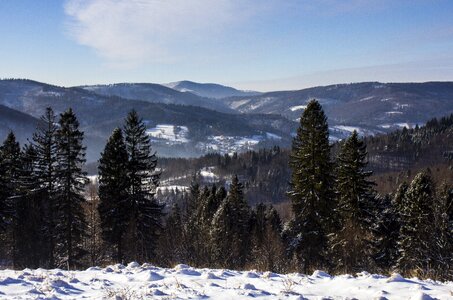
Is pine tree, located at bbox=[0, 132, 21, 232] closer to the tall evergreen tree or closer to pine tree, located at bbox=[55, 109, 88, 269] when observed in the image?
the tall evergreen tree

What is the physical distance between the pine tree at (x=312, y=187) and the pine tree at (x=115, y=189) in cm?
1377

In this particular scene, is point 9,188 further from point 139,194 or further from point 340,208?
point 340,208

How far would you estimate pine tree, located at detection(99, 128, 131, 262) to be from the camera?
31.5 meters

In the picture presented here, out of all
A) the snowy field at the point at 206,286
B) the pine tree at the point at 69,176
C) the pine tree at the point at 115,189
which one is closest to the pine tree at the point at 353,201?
the pine tree at the point at 115,189

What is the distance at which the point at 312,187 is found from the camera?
102 feet

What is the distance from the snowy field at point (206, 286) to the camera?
815cm

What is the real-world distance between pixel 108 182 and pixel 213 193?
2017cm

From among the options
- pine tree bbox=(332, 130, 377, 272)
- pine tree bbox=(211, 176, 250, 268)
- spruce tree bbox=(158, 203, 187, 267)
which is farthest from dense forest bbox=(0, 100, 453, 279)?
spruce tree bbox=(158, 203, 187, 267)

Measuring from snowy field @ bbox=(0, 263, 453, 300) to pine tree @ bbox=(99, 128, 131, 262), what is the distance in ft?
67.4

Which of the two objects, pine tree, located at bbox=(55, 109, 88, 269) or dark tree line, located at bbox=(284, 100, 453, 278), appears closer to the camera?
dark tree line, located at bbox=(284, 100, 453, 278)

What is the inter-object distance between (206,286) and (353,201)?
2460 cm

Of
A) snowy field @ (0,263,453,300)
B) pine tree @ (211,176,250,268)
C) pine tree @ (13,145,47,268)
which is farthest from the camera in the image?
pine tree @ (211,176,250,268)

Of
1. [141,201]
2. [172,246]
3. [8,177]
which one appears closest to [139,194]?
[141,201]

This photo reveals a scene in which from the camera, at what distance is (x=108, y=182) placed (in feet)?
104
